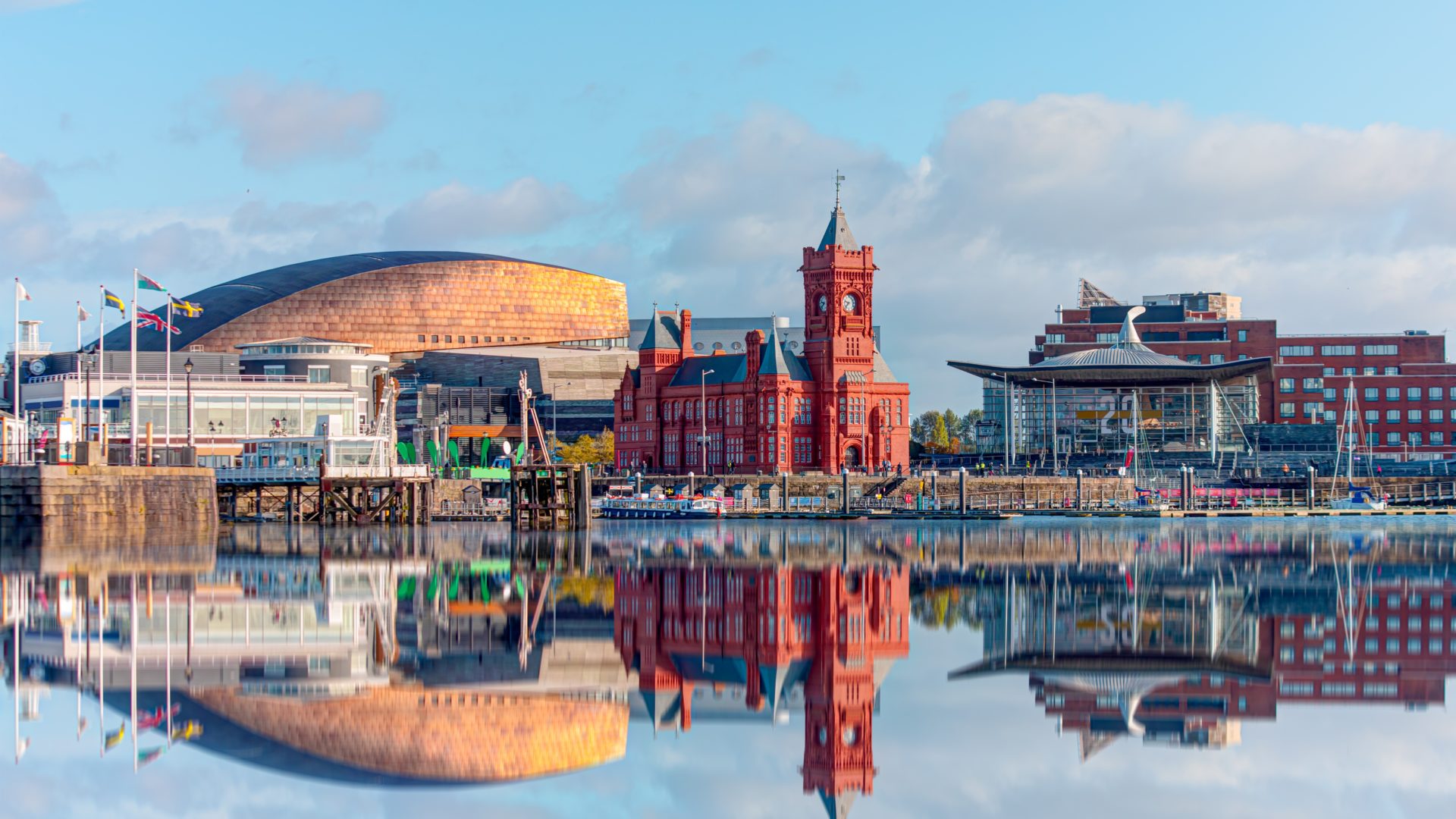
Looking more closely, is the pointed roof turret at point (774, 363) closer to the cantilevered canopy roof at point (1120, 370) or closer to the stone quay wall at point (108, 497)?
the cantilevered canopy roof at point (1120, 370)

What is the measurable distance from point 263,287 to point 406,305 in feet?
47.7

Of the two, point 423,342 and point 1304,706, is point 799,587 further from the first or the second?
point 423,342

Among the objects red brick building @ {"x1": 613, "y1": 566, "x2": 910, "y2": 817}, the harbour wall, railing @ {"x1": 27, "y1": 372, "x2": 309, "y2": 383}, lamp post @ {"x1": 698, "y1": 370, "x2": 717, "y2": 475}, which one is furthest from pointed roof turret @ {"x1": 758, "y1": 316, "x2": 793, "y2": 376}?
red brick building @ {"x1": 613, "y1": 566, "x2": 910, "y2": 817}

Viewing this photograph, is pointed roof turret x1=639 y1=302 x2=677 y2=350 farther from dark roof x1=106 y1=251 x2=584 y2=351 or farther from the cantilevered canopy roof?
dark roof x1=106 y1=251 x2=584 y2=351

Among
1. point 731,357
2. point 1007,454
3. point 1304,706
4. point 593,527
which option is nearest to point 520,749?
point 1304,706

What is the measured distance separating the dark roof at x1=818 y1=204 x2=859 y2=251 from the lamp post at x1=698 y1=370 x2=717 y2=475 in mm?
13055

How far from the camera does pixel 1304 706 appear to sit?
27.1m

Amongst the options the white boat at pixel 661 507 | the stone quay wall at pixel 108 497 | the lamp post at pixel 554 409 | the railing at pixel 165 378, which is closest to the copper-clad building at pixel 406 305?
the lamp post at pixel 554 409

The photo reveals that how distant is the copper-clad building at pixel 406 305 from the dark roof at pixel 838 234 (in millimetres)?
64140

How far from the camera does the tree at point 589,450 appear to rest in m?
149

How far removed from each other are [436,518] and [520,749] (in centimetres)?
8233

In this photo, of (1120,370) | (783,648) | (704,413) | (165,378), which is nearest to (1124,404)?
(1120,370)

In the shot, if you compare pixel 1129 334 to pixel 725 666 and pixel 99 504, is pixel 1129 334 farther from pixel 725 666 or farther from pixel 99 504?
pixel 725 666

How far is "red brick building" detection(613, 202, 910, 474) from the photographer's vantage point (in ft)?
427
